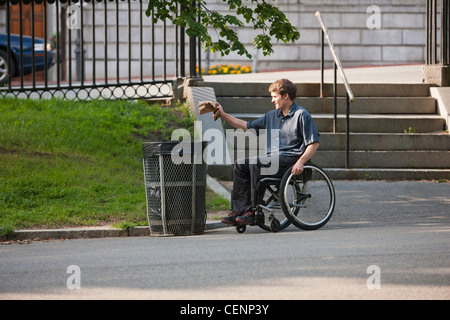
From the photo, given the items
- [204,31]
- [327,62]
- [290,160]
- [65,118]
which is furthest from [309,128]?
[327,62]

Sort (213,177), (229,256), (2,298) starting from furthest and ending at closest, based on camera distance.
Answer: (213,177) → (229,256) → (2,298)

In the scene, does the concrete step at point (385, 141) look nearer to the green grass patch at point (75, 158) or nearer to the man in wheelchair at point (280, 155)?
the green grass patch at point (75, 158)

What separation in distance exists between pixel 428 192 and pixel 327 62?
45.2 ft

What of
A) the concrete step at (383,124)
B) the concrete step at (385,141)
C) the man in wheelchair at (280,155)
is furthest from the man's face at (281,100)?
the concrete step at (383,124)

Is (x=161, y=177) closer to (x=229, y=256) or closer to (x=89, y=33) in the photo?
(x=229, y=256)

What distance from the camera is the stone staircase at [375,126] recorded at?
11852 millimetres

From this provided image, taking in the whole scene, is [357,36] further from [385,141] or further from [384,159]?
[384,159]

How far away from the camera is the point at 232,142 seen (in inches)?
474

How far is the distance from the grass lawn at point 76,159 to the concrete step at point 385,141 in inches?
66.7

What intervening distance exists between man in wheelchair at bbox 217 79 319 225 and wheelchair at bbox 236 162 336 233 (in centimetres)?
10

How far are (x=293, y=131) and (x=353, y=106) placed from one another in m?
5.14

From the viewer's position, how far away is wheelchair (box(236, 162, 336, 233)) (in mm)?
8070

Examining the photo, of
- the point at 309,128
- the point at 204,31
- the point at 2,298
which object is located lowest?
the point at 2,298

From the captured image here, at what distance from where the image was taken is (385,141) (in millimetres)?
12164
